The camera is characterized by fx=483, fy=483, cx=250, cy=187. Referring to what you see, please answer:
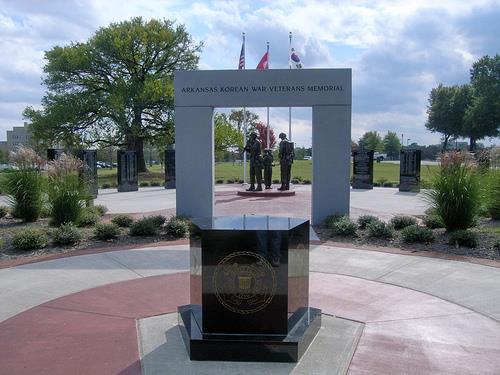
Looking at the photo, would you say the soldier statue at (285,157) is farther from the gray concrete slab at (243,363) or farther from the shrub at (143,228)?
the gray concrete slab at (243,363)

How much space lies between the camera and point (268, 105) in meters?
12.2

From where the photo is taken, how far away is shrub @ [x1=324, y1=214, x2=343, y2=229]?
37.5 ft

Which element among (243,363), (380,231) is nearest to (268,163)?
(380,231)

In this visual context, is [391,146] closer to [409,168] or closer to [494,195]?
[409,168]

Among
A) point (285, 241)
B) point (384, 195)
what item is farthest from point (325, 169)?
point (384, 195)

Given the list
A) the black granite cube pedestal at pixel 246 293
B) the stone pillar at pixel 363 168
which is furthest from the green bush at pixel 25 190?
the stone pillar at pixel 363 168

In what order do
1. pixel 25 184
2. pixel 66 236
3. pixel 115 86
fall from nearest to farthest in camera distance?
pixel 66 236, pixel 25 184, pixel 115 86

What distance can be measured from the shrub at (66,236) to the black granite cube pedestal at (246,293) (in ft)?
19.3

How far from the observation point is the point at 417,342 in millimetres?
4707

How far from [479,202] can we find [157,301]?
7497mm

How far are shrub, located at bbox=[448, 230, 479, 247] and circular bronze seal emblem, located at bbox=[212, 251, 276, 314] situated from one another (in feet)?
20.7

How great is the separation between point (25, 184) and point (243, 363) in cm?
991

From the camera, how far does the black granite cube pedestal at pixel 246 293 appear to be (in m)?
4.25

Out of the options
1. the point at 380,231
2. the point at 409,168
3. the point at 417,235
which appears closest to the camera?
the point at 417,235
